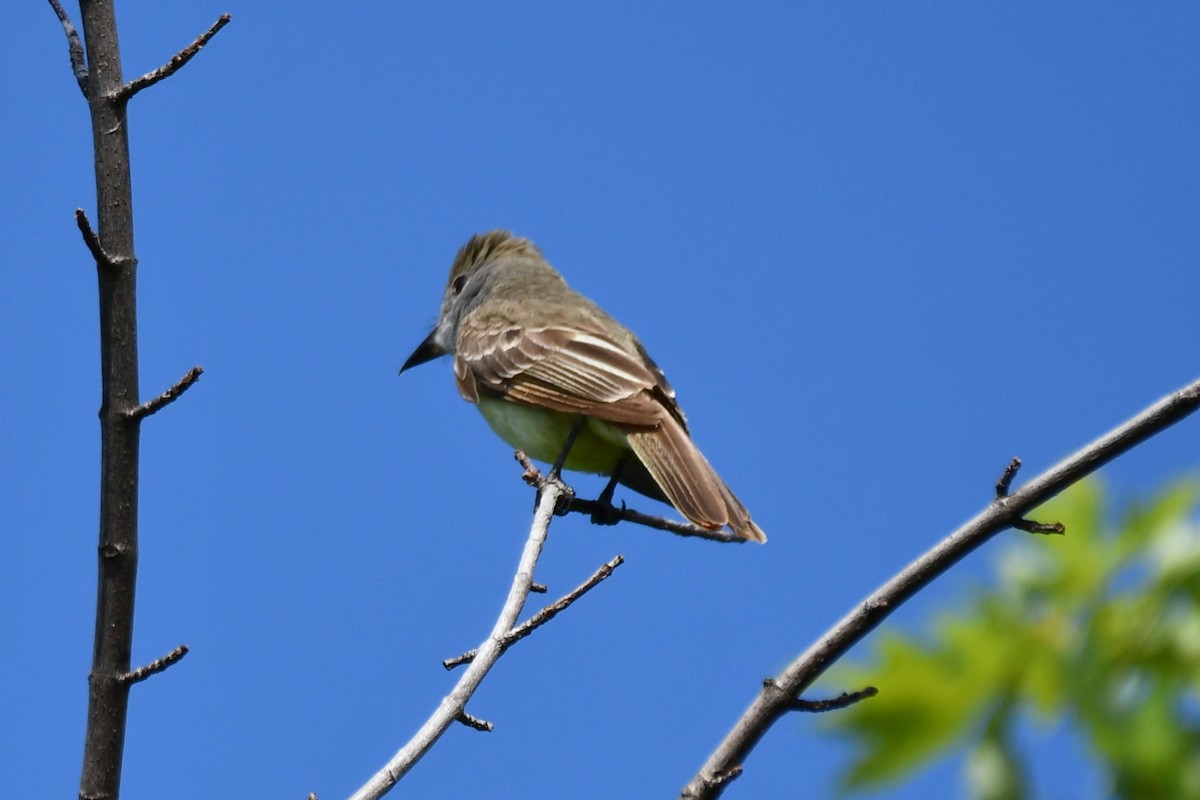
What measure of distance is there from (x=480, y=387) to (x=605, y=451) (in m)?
1.11

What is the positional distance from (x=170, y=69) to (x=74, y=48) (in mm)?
227

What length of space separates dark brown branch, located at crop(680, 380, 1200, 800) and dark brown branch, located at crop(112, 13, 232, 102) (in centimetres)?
197

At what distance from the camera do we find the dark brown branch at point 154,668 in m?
3.01

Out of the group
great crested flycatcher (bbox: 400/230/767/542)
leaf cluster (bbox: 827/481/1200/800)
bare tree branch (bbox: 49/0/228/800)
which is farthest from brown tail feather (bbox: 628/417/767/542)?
leaf cluster (bbox: 827/481/1200/800)

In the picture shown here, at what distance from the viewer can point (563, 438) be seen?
684 centimetres

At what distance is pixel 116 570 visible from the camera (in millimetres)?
3008

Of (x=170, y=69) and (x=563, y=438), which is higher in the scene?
(x=563, y=438)

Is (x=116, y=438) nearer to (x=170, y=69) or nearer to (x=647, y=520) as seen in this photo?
(x=170, y=69)

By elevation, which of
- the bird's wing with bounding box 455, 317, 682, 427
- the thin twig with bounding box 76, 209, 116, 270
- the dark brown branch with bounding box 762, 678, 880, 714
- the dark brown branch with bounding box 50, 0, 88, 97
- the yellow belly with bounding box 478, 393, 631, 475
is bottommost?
the dark brown branch with bounding box 762, 678, 880, 714

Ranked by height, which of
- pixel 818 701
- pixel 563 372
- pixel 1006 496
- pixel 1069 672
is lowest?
pixel 1069 672

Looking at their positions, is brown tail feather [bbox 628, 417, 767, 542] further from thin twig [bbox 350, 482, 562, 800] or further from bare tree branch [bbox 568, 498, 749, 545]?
thin twig [bbox 350, 482, 562, 800]

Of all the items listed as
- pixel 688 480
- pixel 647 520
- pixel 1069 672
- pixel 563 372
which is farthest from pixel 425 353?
pixel 1069 672

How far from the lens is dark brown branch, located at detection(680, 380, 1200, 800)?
2.74 meters

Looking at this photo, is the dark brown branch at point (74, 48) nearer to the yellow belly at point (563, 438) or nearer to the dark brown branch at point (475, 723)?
the dark brown branch at point (475, 723)
